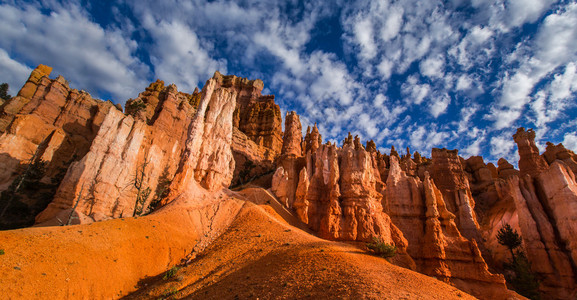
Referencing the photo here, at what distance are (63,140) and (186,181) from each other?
27.0m

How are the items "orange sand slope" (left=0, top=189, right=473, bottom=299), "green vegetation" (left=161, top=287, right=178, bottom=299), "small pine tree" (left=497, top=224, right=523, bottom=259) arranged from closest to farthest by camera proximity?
"orange sand slope" (left=0, top=189, right=473, bottom=299) → "green vegetation" (left=161, top=287, right=178, bottom=299) → "small pine tree" (left=497, top=224, right=523, bottom=259)

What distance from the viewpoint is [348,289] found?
848 cm

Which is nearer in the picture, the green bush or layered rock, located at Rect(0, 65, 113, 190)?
the green bush

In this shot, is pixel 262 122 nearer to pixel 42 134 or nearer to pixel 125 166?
pixel 125 166

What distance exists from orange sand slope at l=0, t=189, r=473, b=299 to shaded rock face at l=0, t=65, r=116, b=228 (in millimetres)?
23354

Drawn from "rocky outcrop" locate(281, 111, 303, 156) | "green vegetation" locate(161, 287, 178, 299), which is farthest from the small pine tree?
"green vegetation" locate(161, 287, 178, 299)

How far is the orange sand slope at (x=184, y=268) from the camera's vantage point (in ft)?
31.3

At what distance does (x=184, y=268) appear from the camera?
14.2m

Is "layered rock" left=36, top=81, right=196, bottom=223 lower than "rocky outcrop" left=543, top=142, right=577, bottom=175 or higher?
lower

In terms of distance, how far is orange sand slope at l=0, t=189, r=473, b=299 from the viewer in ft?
31.3

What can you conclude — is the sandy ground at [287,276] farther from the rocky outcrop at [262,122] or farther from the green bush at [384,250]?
the rocky outcrop at [262,122]

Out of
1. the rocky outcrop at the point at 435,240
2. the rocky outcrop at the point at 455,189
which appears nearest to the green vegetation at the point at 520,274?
the rocky outcrop at the point at 455,189

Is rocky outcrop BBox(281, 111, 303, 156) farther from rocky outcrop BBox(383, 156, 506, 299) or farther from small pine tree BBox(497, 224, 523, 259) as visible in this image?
small pine tree BBox(497, 224, 523, 259)

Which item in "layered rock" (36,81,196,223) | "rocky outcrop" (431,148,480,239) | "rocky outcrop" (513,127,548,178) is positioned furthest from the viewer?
"rocky outcrop" (513,127,548,178)
